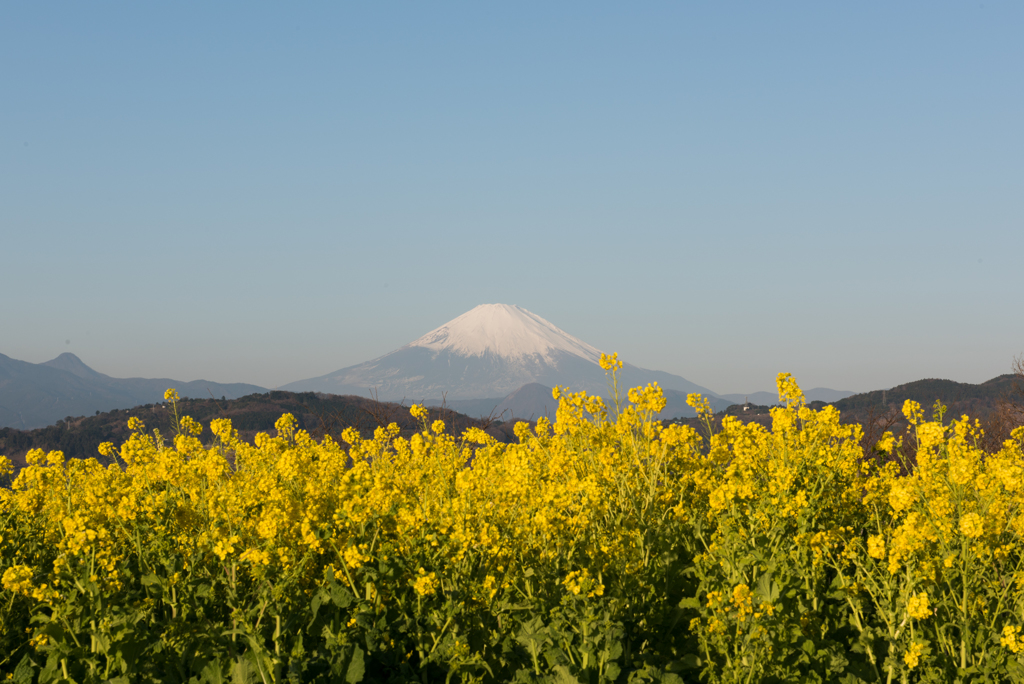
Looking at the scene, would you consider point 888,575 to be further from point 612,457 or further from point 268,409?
point 268,409

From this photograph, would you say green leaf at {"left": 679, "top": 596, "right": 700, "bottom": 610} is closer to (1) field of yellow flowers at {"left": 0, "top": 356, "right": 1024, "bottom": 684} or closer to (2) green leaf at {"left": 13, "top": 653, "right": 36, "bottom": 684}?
(1) field of yellow flowers at {"left": 0, "top": 356, "right": 1024, "bottom": 684}

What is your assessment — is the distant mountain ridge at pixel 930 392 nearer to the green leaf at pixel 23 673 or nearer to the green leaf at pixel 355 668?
the green leaf at pixel 355 668

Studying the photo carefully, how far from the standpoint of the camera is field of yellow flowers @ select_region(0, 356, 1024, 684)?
4.09m

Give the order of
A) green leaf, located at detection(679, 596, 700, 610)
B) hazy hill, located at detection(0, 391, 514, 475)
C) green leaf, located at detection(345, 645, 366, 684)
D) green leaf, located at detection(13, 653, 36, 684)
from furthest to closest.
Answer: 1. hazy hill, located at detection(0, 391, 514, 475)
2. green leaf, located at detection(679, 596, 700, 610)
3. green leaf, located at detection(13, 653, 36, 684)
4. green leaf, located at detection(345, 645, 366, 684)

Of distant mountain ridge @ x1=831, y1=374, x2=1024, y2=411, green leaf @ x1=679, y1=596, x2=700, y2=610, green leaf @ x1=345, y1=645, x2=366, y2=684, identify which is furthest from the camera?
distant mountain ridge @ x1=831, y1=374, x2=1024, y2=411

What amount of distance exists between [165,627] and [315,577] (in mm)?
1113

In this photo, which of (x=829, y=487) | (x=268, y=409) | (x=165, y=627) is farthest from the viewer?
(x=268, y=409)

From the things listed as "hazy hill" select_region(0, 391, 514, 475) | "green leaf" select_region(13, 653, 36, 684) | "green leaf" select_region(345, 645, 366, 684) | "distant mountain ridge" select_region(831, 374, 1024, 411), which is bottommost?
"hazy hill" select_region(0, 391, 514, 475)

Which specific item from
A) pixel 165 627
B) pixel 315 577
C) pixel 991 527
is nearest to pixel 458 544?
pixel 315 577

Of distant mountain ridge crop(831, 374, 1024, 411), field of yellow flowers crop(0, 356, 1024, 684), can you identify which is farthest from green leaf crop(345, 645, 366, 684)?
distant mountain ridge crop(831, 374, 1024, 411)

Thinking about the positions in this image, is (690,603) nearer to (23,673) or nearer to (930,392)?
(23,673)

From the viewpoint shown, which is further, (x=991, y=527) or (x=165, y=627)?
(x=991, y=527)

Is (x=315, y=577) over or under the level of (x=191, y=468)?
under

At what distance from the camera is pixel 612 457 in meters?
7.32
